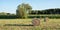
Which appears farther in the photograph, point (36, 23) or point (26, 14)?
point (26, 14)

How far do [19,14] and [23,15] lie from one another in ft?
3.97

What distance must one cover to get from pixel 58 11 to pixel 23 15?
14120mm

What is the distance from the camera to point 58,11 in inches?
2259

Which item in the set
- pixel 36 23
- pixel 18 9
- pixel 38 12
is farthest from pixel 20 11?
pixel 36 23

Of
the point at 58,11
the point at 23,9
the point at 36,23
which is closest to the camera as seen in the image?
the point at 36,23

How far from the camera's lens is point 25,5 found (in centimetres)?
4912

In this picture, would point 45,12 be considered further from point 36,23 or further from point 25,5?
point 36,23

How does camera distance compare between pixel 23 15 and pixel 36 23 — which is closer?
pixel 36 23

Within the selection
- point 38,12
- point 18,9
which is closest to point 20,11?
point 18,9

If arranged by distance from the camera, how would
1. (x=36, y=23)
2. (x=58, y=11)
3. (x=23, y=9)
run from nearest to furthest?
(x=36, y=23), (x=23, y=9), (x=58, y=11)

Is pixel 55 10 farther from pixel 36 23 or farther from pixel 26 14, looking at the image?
pixel 36 23

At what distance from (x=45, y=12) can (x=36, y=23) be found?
4117 cm

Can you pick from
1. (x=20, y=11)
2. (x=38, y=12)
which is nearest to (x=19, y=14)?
(x=20, y=11)

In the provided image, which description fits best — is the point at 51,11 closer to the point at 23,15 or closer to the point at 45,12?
the point at 45,12
